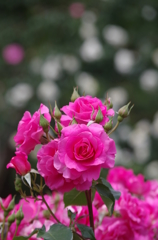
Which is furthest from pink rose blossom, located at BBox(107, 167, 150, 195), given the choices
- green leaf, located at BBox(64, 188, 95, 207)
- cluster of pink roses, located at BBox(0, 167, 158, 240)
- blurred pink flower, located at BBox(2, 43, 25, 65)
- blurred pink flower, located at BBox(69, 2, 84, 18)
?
blurred pink flower, located at BBox(69, 2, 84, 18)

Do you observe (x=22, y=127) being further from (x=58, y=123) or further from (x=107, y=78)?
(x=107, y=78)

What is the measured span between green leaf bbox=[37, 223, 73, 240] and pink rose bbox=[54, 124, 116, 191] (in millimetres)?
54

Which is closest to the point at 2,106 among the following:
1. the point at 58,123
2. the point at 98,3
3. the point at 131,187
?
the point at 98,3

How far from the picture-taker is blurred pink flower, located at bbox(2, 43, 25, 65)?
2.75m

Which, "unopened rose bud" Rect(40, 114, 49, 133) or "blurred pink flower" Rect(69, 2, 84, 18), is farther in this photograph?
"blurred pink flower" Rect(69, 2, 84, 18)

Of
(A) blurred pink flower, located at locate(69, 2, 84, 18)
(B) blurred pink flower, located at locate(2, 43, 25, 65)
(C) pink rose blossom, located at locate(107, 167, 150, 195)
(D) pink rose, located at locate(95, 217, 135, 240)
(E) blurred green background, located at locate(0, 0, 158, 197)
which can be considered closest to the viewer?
(D) pink rose, located at locate(95, 217, 135, 240)

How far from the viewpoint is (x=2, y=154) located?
2.53m

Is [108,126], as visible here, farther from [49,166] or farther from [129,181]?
[129,181]

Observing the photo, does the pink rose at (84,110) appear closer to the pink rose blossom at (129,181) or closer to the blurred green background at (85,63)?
the pink rose blossom at (129,181)

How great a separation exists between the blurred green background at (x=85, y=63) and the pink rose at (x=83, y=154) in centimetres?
186

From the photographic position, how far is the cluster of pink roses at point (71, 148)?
440 mm

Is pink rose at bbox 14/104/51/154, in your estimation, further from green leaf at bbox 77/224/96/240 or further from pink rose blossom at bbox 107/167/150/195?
pink rose blossom at bbox 107/167/150/195

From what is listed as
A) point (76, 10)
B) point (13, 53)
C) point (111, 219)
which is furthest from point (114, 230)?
point (76, 10)

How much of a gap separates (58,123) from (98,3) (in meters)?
2.74
